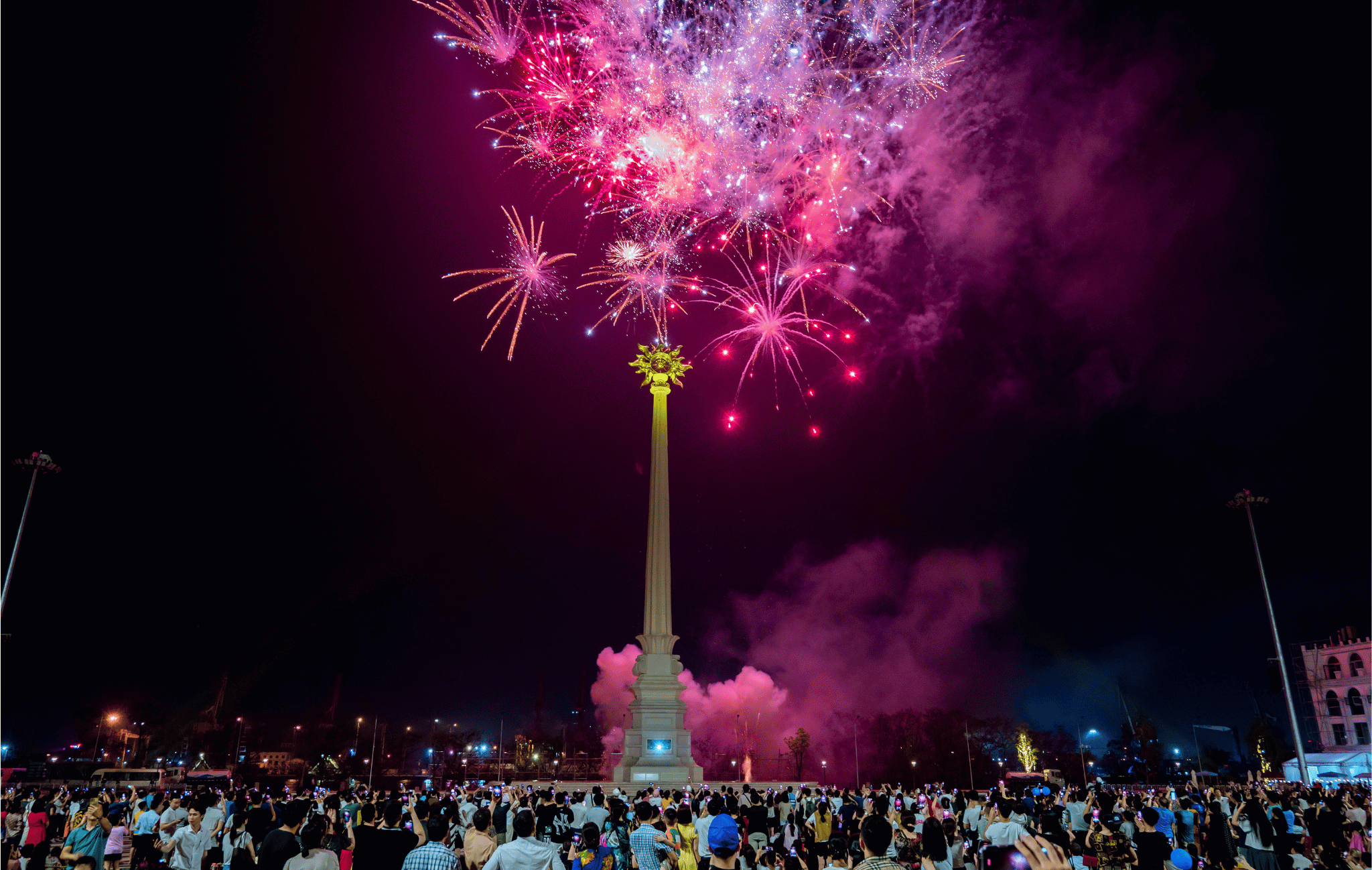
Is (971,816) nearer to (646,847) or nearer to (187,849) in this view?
(646,847)

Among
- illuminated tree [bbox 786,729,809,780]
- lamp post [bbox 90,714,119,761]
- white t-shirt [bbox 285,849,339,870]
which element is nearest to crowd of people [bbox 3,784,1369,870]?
white t-shirt [bbox 285,849,339,870]

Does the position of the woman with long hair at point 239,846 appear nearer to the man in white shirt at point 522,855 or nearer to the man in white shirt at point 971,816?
the man in white shirt at point 522,855

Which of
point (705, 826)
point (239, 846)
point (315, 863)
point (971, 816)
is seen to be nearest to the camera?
point (315, 863)

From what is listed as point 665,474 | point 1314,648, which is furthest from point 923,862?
point 1314,648

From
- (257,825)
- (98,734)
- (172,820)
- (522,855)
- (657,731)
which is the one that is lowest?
(172,820)

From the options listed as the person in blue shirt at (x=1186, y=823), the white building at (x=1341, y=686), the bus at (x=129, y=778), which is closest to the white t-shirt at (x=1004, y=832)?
the person in blue shirt at (x=1186, y=823)

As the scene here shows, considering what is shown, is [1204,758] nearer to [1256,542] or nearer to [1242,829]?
[1256,542]

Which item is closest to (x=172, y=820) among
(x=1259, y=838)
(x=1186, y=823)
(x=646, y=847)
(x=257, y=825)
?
(x=257, y=825)
